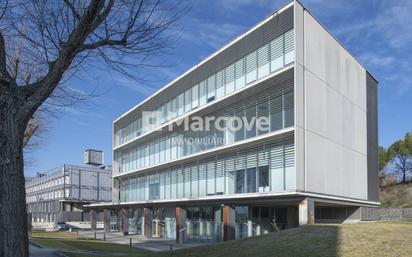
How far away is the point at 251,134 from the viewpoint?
2945 cm

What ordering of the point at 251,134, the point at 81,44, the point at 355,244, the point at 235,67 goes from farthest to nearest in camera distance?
the point at 235,67 < the point at 251,134 < the point at 355,244 < the point at 81,44

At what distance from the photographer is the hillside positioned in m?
61.9

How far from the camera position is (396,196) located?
214 ft

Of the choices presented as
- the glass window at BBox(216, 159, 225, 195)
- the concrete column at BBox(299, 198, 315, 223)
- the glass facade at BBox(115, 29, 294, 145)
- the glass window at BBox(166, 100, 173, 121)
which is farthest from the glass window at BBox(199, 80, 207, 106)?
the concrete column at BBox(299, 198, 315, 223)

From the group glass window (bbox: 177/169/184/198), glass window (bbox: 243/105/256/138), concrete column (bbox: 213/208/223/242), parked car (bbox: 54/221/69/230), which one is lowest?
parked car (bbox: 54/221/69/230)

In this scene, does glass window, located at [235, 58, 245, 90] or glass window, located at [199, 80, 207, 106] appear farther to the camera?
glass window, located at [199, 80, 207, 106]

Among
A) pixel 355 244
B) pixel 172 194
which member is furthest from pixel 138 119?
pixel 355 244

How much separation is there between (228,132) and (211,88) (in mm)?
4340

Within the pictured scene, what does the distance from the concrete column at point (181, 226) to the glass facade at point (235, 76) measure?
8077mm

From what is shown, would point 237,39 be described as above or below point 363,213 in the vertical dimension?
above

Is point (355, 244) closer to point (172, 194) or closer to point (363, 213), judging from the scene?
point (363, 213)

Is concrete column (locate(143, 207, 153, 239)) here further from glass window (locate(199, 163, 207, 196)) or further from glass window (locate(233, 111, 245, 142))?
glass window (locate(233, 111, 245, 142))

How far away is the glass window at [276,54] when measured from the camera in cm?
2734

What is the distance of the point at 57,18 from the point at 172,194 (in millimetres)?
32420
